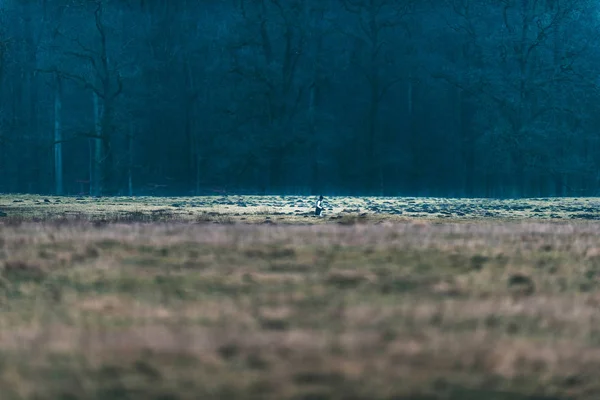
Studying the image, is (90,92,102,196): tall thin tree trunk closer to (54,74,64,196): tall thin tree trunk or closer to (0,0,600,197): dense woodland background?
(0,0,600,197): dense woodland background

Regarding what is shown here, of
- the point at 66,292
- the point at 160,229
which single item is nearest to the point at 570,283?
the point at 66,292

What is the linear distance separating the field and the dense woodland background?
30.7 m

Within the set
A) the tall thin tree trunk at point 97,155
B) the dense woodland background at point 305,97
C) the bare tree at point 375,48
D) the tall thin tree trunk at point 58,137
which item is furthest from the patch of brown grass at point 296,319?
the tall thin tree trunk at point 58,137

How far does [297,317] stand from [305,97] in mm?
41993

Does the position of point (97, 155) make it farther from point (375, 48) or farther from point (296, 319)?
point (296, 319)

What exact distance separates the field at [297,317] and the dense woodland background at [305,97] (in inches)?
1210

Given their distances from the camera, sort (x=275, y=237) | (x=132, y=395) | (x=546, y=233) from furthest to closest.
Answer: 1. (x=546, y=233)
2. (x=275, y=237)
3. (x=132, y=395)

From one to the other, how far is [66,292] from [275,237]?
6.49m

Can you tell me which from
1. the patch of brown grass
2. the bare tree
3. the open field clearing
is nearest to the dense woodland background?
the bare tree

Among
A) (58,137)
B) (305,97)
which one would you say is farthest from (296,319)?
(58,137)

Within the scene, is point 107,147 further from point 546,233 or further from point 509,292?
point 509,292

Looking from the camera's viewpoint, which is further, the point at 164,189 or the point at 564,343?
the point at 164,189

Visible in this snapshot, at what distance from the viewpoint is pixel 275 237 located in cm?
1645

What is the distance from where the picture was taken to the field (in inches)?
251
